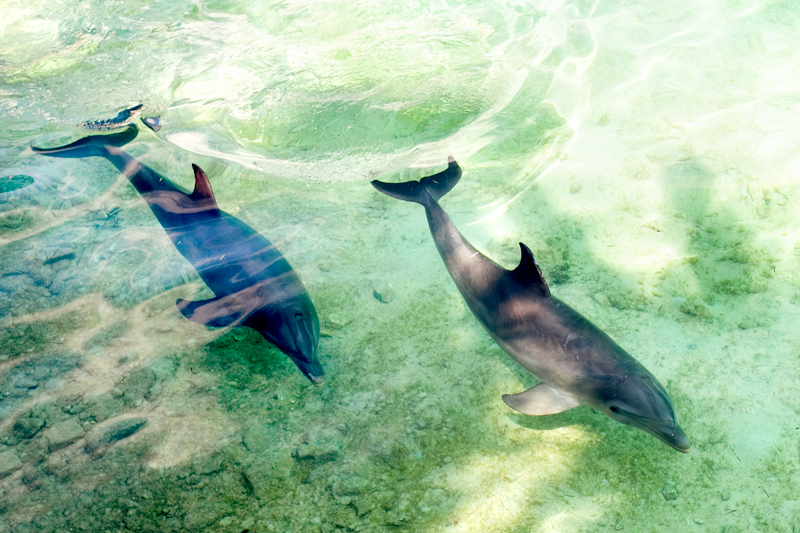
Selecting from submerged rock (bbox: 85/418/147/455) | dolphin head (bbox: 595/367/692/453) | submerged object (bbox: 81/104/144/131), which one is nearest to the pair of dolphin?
dolphin head (bbox: 595/367/692/453)

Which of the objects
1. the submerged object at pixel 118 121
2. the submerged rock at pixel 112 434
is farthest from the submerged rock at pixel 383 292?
the submerged object at pixel 118 121

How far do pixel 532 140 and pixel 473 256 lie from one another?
2.12 metres

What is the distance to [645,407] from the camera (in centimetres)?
283

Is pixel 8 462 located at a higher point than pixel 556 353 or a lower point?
lower

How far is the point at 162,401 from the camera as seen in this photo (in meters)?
3.20

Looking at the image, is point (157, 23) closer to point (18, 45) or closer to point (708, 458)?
point (18, 45)

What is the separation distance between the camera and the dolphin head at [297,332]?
330cm

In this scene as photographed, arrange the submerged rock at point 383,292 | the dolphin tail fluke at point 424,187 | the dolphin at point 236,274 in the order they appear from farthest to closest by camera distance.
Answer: the dolphin tail fluke at point 424,187 < the submerged rock at point 383,292 < the dolphin at point 236,274

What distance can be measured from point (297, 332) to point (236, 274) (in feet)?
2.69

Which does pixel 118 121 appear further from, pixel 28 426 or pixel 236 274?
pixel 28 426

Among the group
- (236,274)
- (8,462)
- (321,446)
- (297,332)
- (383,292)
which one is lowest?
(321,446)

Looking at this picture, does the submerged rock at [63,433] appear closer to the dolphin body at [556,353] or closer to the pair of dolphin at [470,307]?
the pair of dolphin at [470,307]

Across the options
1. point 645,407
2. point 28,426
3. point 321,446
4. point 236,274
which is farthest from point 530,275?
point 28,426

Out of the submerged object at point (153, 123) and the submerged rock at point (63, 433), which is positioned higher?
the submerged object at point (153, 123)
